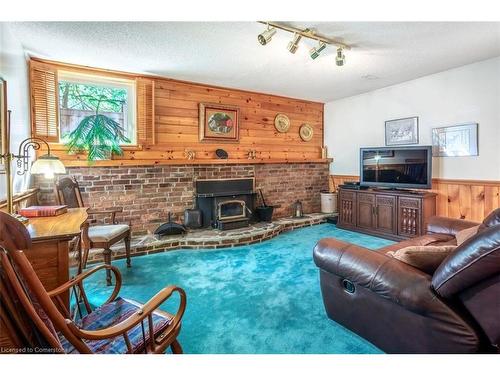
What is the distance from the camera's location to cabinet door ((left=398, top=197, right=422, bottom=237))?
12.9 ft

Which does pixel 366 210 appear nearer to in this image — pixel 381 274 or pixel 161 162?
pixel 381 274

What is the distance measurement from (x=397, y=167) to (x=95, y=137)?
172 inches

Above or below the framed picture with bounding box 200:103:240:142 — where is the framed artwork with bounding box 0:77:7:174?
below

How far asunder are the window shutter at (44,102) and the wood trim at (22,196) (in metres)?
0.71

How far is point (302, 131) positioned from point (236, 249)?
3.05 meters

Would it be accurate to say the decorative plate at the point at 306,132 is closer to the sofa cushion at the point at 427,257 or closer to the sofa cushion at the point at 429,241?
the sofa cushion at the point at 429,241

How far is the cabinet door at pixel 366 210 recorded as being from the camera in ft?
14.6

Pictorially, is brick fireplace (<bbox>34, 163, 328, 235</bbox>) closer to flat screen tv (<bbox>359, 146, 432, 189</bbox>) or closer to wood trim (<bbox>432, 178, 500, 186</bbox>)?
flat screen tv (<bbox>359, 146, 432, 189</bbox>)

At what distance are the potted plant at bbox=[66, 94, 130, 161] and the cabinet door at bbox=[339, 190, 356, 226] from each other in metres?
3.70

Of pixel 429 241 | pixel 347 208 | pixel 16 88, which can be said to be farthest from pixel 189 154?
pixel 429 241

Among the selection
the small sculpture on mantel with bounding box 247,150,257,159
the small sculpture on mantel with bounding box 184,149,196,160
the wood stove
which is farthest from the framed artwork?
the small sculpture on mantel with bounding box 247,150,257,159

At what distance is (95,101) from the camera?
3814 mm
